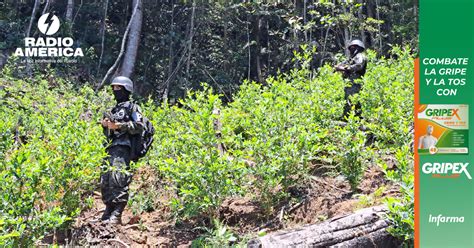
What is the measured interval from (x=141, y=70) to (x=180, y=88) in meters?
1.76

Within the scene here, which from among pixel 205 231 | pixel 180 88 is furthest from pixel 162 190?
pixel 180 88

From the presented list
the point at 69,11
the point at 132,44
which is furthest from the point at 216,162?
the point at 69,11

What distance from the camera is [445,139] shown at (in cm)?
308

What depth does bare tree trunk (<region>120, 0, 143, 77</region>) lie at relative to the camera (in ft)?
50.9

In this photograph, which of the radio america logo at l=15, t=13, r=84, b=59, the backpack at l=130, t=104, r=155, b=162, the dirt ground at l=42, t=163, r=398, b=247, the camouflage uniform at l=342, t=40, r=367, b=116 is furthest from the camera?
the radio america logo at l=15, t=13, r=84, b=59

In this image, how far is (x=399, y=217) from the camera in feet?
12.1

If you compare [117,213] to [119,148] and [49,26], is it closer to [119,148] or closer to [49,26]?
[119,148]

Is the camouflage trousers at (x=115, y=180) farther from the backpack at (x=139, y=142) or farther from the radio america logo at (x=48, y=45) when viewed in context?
the radio america logo at (x=48, y=45)

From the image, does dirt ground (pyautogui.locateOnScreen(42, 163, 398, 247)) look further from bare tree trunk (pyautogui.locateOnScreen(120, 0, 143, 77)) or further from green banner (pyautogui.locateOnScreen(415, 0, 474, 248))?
bare tree trunk (pyautogui.locateOnScreen(120, 0, 143, 77))

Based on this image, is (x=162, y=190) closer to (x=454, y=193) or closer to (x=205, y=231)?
(x=205, y=231)

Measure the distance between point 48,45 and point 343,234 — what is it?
14.1 m

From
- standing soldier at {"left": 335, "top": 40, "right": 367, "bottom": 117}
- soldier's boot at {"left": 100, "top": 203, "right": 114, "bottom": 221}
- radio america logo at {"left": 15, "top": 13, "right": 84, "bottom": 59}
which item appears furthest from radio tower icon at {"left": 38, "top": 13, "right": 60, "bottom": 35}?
soldier's boot at {"left": 100, "top": 203, "right": 114, "bottom": 221}

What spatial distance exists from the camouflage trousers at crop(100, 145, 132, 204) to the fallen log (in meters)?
2.03

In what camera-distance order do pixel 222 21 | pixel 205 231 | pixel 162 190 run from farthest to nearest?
pixel 222 21 → pixel 162 190 → pixel 205 231
